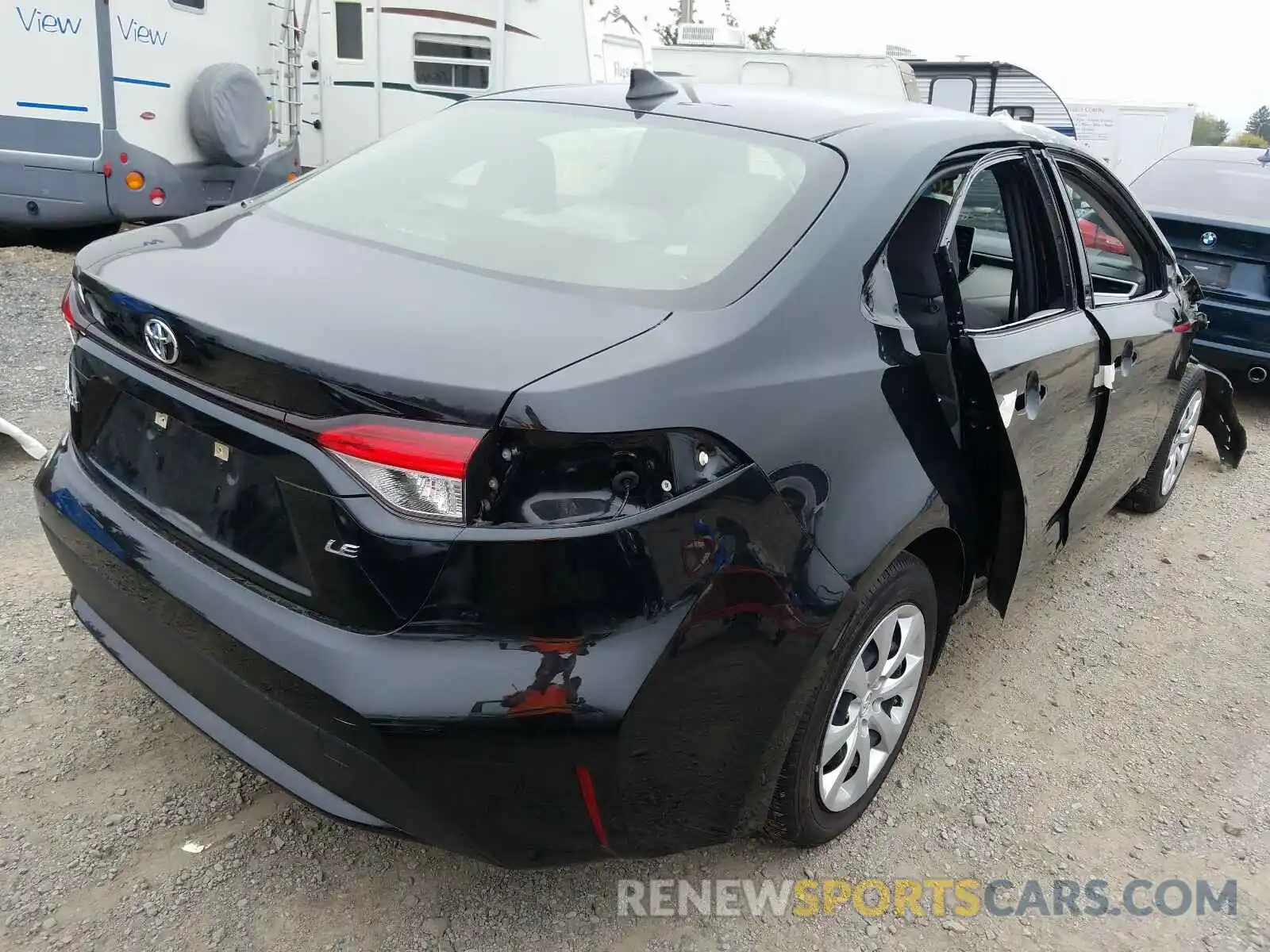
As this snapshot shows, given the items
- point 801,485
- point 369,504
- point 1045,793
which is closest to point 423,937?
point 369,504

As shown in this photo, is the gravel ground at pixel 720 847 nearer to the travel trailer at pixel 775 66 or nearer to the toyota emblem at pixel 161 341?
the toyota emblem at pixel 161 341

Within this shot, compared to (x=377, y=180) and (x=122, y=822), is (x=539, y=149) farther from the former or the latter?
(x=122, y=822)

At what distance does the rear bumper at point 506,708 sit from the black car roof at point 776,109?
113cm

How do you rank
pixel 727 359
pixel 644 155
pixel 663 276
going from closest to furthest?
pixel 727 359, pixel 663 276, pixel 644 155

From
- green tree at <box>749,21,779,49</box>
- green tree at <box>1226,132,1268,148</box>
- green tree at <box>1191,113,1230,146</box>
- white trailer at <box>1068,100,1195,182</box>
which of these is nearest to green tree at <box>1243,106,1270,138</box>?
green tree at <box>1191,113,1230,146</box>

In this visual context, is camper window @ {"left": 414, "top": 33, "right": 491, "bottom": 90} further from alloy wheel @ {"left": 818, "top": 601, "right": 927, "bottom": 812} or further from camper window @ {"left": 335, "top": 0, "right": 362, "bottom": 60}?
alloy wheel @ {"left": 818, "top": 601, "right": 927, "bottom": 812}

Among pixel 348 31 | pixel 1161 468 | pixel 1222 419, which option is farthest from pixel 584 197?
pixel 348 31

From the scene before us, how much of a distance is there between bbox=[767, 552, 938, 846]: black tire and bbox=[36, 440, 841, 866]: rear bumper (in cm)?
11

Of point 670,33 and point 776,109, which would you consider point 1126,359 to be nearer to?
point 776,109

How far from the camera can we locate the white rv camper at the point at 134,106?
267 inches

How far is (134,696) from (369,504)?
1473 millimetres

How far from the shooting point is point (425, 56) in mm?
9172

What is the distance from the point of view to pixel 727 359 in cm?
183

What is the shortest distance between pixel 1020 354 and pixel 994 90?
12293 mm
